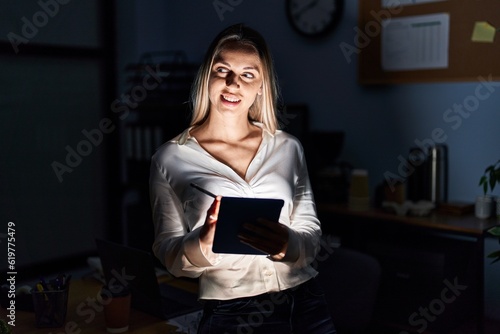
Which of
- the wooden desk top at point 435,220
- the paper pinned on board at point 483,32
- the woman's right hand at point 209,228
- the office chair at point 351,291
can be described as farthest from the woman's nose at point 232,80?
the paper pinned on board at point 483,32

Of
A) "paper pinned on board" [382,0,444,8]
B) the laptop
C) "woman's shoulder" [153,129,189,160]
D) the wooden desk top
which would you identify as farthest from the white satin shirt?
"paper pinned on board" [382,0,444,8]

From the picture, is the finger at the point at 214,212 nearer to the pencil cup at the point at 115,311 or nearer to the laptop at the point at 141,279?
the laptop at the point at 141,279

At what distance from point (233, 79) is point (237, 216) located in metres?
0.39

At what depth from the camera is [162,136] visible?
3711 mm

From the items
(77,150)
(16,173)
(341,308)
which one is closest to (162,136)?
(77,150)

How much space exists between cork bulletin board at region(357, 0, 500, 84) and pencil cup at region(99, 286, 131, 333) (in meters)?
1.96

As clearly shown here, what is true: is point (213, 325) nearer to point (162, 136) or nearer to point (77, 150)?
point (162, 136)

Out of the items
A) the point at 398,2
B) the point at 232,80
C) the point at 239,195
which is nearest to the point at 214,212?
the point at 239,195

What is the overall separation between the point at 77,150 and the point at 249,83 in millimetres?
2581

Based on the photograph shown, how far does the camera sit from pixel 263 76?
65.2 inches

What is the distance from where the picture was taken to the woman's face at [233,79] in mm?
1599

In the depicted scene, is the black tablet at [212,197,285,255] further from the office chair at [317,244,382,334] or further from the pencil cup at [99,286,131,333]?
the office chair at [317,244,382,334]

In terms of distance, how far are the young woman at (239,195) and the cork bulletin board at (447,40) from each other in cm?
149

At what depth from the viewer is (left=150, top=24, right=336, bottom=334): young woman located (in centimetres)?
153
